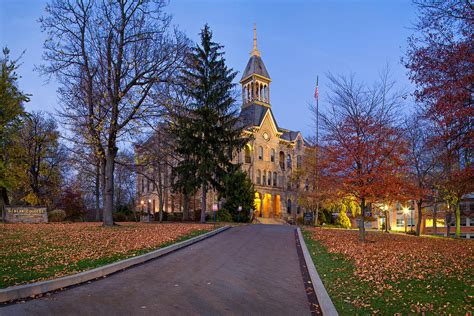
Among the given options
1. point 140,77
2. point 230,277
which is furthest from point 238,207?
point 230,277

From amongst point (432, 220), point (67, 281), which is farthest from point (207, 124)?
point (432, 220)

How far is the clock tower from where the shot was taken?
184ft

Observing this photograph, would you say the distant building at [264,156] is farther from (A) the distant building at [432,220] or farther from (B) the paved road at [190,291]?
(B) the paved road at [190,291]

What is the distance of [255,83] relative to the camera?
5634 centimetres

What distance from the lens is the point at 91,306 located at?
614 cm

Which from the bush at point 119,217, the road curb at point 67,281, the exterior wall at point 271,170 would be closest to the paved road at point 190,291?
the road curb at point 67,281

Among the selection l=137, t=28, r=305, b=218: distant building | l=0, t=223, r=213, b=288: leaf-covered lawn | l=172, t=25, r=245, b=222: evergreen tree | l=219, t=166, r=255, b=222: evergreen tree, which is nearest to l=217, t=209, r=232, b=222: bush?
l=219, t=166, r=255, b=222: evergreen tree

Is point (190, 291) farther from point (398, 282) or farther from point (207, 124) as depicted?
point (207, 124)

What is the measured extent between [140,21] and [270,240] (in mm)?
14662

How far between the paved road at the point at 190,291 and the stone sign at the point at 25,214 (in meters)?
18.8

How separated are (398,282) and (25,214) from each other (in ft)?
83.2

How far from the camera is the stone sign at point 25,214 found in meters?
25.0

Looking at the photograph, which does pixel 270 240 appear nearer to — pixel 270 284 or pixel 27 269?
pixel 270 284

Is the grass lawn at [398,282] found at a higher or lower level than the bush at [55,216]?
higher
